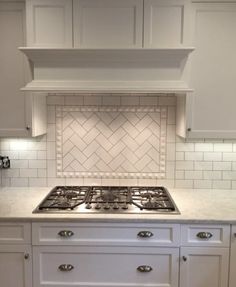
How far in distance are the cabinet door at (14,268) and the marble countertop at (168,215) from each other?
0.24 m

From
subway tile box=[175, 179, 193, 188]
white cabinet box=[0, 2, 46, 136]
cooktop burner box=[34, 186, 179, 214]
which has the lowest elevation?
cooktop burner box=[34, 186, 179, 214]

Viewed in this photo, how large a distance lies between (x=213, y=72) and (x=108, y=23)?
0.83m

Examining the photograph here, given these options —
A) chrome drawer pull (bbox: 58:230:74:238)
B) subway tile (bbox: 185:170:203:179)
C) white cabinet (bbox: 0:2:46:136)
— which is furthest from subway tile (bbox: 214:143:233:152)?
white cabinet (bbox: 0:2:46:136)

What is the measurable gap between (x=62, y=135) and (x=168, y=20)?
126 centimetres

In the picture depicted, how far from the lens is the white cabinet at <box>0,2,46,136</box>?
224 centimetres

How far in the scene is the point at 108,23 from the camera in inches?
84.5

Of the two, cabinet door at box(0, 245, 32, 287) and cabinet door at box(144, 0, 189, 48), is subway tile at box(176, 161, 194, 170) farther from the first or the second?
cabinet door at box(0, 245, 32, 287)

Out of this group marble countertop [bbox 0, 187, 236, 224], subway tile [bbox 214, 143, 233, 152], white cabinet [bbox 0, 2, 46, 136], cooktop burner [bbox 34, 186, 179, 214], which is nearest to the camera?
marble countertop [bbox 0, 187, 236, 224]

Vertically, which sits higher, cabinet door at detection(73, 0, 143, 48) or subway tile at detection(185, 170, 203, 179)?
cabinet door at detection(73, 0, 143, 48)

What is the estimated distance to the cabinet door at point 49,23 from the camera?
2152 millimetres

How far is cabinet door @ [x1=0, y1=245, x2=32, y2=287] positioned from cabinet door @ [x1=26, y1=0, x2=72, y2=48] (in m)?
1.43

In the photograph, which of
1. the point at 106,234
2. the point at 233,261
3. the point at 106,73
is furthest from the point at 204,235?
the point at 106,73

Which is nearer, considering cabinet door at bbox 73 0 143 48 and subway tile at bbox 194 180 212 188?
cabinet door at bbox 73 0 143 48

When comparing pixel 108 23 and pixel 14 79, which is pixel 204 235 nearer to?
pixel 108 23
